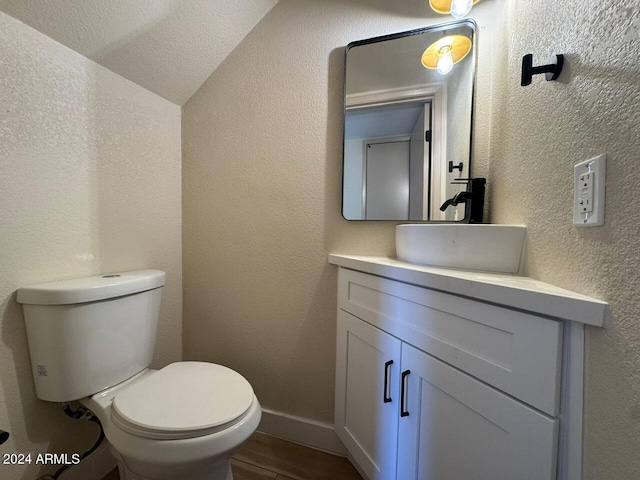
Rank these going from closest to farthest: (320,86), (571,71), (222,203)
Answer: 1. (571,71)
2. (320,86)
3. (222,203)

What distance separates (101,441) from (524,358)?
55.6 inches

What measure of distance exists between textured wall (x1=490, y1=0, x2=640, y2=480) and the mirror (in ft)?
0.98

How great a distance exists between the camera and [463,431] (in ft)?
1.97

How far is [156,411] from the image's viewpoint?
0.74 meters

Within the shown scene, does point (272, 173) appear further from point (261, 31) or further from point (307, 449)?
point (307, 449)

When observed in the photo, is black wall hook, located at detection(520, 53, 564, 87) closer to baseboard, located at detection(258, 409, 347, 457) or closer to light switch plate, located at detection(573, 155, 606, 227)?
light switch plate, located at detection(573, 155, 606, 227)

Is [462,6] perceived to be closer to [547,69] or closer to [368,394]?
[547,69]

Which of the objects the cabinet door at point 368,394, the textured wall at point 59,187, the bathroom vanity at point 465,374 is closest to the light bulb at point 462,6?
the bathroom vanity at point 465,374

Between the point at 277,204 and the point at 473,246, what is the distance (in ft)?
2.76

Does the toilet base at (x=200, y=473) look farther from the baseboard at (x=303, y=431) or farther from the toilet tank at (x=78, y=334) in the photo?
the baseboard at (x=303, y=431)

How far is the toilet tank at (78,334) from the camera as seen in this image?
0.79 meters

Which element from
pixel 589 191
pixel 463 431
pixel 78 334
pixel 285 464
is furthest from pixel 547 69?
pixel 285 464

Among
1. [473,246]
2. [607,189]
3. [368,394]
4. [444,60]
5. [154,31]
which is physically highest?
[154,31]

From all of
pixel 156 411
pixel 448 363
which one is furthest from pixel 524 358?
pixel 156 411
